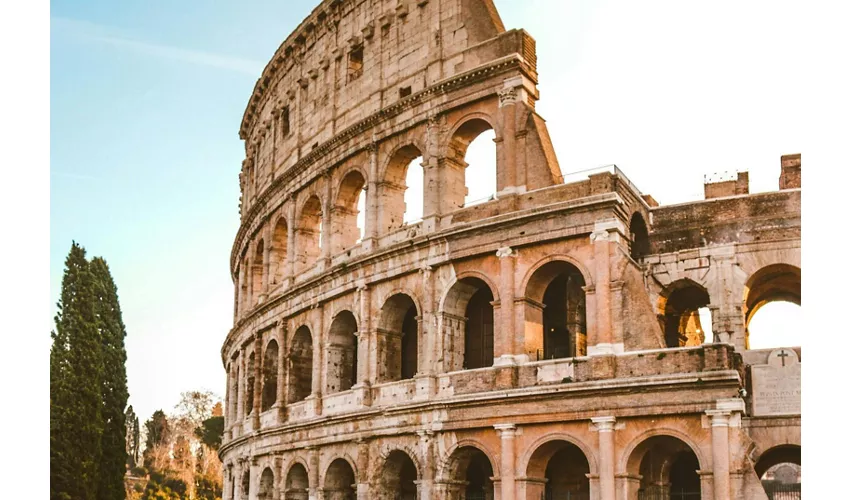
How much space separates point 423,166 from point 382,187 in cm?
147

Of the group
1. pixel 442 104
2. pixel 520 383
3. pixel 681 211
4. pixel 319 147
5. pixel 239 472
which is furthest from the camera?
pixel 239 472

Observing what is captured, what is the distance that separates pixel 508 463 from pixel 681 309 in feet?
18.0

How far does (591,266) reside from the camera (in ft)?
59.1

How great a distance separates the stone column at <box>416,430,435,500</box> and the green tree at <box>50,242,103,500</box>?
10.3 meters

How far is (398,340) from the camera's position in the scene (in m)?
21.5

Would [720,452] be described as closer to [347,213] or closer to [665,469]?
[665,469]

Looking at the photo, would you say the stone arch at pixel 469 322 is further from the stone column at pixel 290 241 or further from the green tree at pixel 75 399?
the green tree at pixel 75 399

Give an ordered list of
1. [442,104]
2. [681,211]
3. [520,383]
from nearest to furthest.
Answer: [520,383]
[681,211]
[442,104]

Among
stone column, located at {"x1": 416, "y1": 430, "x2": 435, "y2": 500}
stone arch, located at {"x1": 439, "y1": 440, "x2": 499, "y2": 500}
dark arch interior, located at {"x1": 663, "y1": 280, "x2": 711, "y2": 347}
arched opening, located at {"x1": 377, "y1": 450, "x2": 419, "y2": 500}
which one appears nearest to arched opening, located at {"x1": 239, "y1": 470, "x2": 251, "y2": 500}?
arched opening, located at {"x1": 377, "y1": 450, "x2": 419, "y2": 500}

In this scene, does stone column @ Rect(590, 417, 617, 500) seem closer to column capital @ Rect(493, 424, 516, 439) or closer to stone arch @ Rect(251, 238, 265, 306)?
column capital @ Rect(493, 424, 516, 439)

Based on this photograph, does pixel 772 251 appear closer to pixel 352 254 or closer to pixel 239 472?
pixel 352 254

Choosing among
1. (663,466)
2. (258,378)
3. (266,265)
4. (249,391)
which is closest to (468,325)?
(663,466)

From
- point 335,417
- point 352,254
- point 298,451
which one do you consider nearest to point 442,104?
point 352,254

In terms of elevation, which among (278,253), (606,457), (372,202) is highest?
(372,202)
